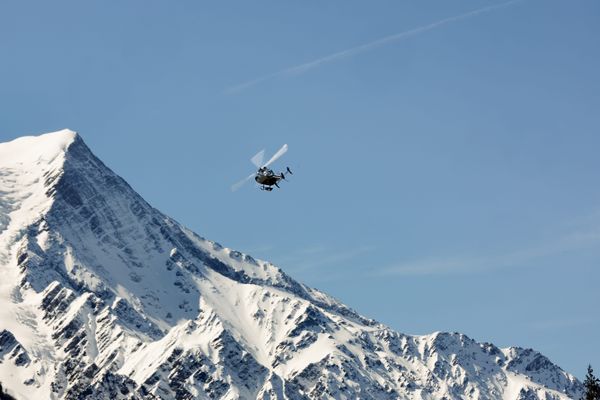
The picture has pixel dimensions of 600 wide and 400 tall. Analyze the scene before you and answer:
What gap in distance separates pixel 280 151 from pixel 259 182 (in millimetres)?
20909

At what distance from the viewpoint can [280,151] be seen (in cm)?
14725

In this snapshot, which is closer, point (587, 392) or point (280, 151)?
point (587, 392)

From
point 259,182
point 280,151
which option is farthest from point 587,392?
point 259,182

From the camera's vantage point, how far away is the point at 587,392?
120812 mm

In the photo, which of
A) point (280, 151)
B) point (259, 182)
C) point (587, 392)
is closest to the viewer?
point (587, 392)

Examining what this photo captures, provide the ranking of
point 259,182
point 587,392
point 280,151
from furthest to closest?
point 259,182, point 280,151, point 587,392

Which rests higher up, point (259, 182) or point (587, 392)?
point (259, 182)

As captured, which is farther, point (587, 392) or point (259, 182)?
point (259, 182)

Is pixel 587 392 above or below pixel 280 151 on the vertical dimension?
below

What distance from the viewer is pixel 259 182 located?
168 meters

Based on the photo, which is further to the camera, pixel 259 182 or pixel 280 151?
pixel 259 182

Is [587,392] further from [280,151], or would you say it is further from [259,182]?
[259,182]

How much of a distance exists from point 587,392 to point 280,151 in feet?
143
